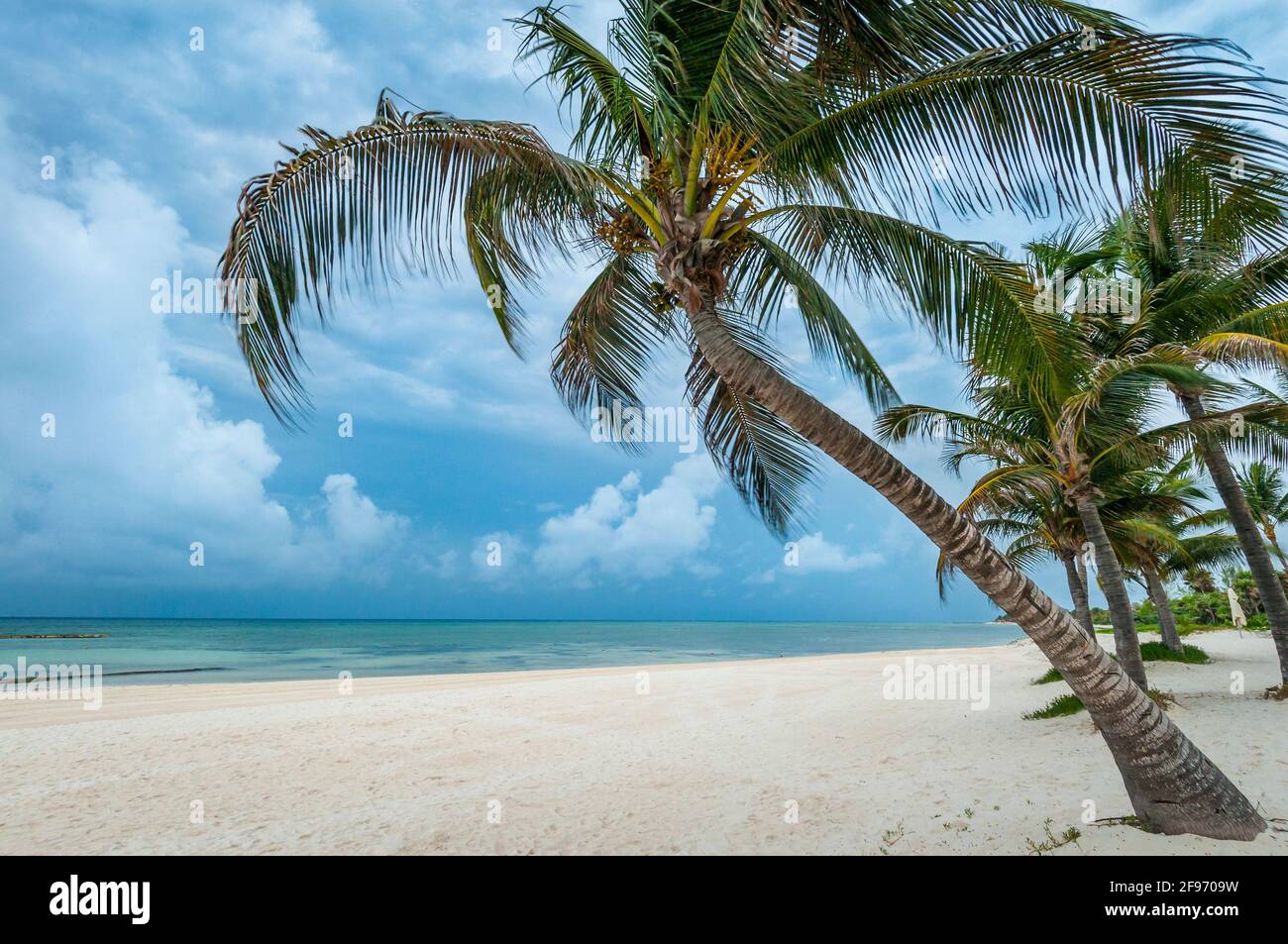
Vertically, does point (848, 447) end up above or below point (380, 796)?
above

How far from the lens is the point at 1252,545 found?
10.3m

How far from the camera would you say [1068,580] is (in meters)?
15.1

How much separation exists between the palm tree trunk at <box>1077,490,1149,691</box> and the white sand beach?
3.16ft

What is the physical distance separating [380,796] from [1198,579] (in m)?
55.3

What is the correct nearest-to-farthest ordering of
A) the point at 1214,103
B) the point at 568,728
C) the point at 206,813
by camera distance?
the point at 1214,103 → the point at 206,813 → the point at 568,728

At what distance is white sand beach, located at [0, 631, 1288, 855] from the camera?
530 cm

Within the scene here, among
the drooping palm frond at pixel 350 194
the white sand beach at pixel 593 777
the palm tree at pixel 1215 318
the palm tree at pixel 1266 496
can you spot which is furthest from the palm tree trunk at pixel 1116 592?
the palm tree at pixel 1266 496

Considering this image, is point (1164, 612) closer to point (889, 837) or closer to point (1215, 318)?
point (1215, 318)

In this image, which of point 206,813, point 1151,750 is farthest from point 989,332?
point 206,813

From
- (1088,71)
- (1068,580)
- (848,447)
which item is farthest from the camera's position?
(1068,580)

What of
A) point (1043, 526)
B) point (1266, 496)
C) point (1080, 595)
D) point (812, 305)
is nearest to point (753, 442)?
point (812, 305)

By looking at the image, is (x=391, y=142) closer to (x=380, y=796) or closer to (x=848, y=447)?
(x=848, y=447)

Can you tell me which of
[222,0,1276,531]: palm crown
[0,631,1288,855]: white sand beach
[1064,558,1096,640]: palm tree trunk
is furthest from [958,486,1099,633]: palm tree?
[222,0,1276,531]: palm crown

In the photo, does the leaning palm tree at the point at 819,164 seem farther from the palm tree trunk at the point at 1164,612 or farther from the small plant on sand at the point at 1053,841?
the palm tree trunk at the point at 1164,612
